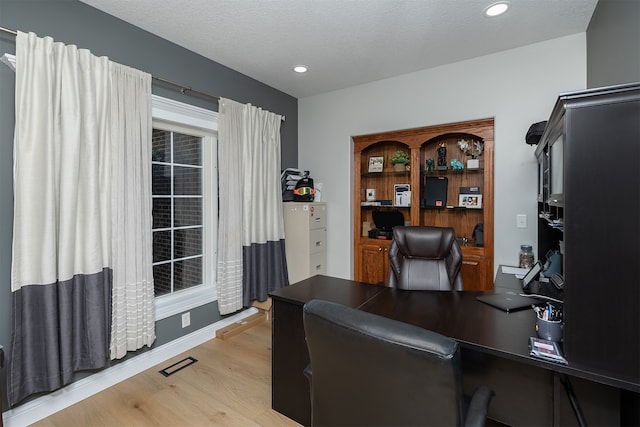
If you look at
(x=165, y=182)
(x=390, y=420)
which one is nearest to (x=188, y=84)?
(x=165, y=182)

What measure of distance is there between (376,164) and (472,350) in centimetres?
277

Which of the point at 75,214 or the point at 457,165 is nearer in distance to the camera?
the point at 75,214

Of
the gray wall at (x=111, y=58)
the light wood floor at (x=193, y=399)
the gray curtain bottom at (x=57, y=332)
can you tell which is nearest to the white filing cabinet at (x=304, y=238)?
the gray wall at (x=111, y=58)

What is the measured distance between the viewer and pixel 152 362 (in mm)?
2598

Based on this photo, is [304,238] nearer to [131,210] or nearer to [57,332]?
[131,210]

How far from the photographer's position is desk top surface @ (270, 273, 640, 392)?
1163mm

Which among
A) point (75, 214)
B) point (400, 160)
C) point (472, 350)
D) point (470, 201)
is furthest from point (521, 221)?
point (75, 214)

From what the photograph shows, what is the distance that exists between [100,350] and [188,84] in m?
2.25

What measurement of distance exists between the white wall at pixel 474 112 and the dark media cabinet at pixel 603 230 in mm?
2019

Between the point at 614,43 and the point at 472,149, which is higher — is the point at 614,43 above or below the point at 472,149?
above

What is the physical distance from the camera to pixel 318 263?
385 cm

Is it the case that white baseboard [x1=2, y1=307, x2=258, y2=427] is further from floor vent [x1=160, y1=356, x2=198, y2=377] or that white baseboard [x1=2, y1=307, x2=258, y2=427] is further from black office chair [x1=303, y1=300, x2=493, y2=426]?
black office chair [x1=303, y1=300, x2=493, y2=426]

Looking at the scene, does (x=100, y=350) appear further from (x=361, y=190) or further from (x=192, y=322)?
(x=361, y=190)

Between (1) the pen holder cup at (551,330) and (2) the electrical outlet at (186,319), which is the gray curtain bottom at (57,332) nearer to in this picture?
(2) the electrical outlet at (186,319)
